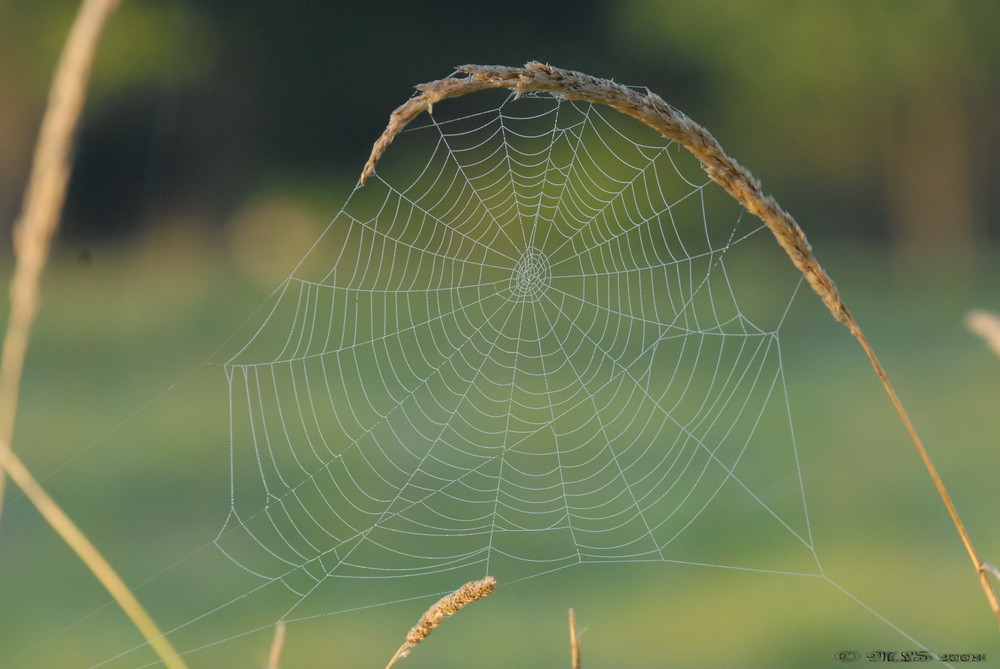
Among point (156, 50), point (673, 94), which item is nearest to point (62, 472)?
point (156, 50)

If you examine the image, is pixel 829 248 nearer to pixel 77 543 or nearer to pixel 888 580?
pixel 888 580

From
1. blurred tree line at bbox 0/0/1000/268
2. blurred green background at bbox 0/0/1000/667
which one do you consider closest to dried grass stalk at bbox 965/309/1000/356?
blurred green background at bbox 0/0/1000/667

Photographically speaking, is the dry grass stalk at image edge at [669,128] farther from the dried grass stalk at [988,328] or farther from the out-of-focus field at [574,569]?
the out-of-focus field at [574,569]

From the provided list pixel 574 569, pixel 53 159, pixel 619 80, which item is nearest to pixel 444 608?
pixel 53 159

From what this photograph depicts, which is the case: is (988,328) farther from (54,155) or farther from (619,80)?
(619,80)

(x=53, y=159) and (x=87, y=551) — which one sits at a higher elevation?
(x=53, y=159)

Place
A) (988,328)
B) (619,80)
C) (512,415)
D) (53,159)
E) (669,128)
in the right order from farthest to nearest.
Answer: (619,80), (512,415), (669,128), (988,328), (53,159)
